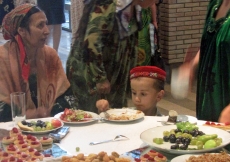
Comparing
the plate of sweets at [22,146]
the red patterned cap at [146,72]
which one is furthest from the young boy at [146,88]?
the plate of sweets at [22,146]

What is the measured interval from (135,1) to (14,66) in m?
0.88

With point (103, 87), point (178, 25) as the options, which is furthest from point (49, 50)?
point (178, 25)

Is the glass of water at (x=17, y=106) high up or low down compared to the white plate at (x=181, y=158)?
up

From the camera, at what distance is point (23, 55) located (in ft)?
8.10

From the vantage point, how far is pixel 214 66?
228cm

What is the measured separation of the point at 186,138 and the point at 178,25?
4.60 m

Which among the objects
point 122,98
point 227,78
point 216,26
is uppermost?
point 216,26

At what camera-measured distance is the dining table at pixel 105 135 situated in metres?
1.78

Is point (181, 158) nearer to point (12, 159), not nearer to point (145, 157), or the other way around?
point (145, 157)

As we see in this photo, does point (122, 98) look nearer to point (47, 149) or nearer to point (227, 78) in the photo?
point (227, 78)

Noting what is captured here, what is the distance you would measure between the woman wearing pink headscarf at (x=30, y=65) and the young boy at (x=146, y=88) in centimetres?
48

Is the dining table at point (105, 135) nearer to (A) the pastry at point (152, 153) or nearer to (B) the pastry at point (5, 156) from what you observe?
(A) the pastry at point (152, 153)

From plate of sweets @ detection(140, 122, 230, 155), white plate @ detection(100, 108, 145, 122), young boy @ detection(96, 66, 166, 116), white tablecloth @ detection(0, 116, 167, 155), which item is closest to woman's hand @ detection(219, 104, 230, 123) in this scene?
plate of sweets @ detection(140, 122, 230, 155)

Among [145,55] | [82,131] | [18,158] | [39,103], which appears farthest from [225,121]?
[145,55]
